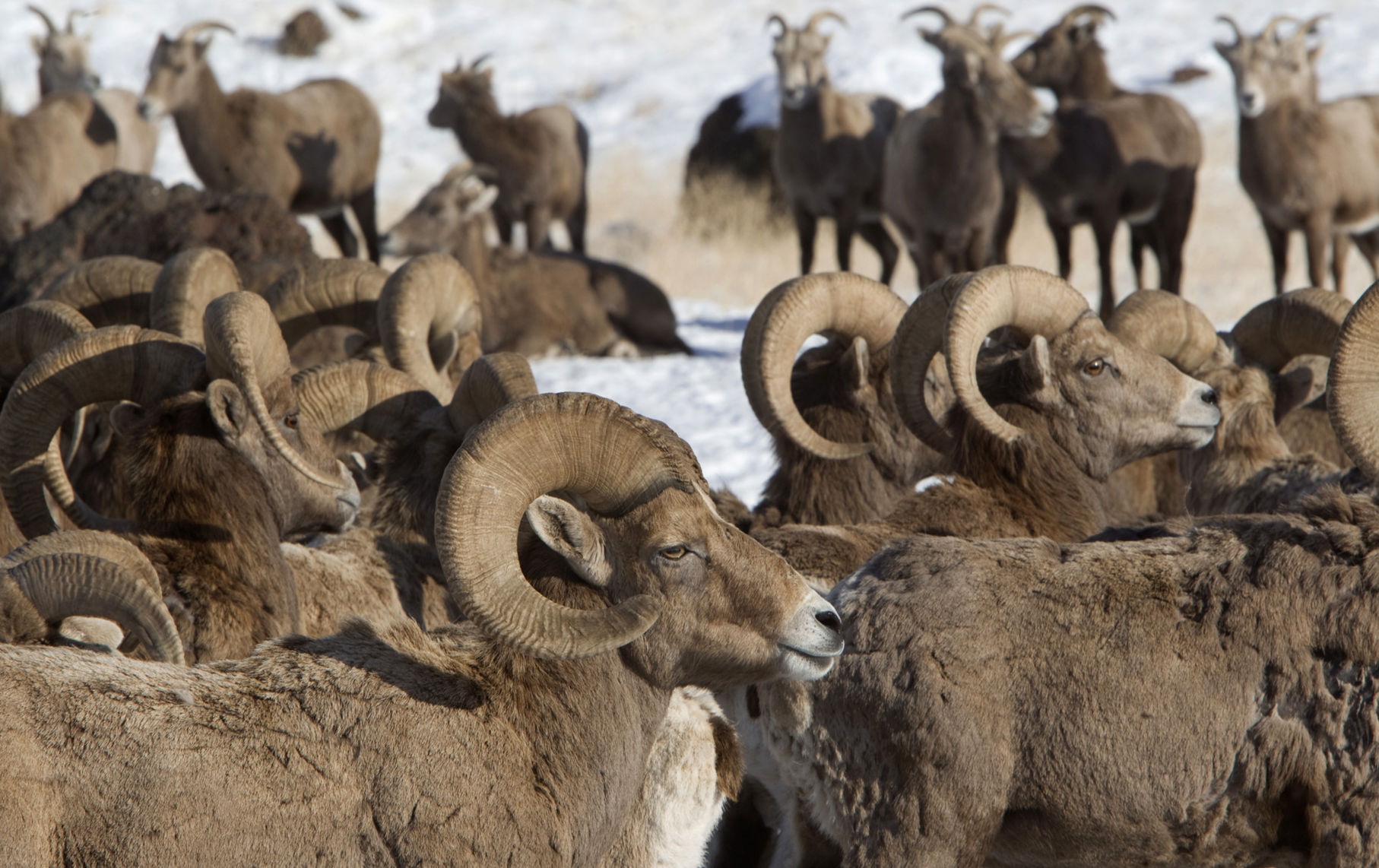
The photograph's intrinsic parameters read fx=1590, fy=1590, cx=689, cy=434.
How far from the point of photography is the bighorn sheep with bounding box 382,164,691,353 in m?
14.7

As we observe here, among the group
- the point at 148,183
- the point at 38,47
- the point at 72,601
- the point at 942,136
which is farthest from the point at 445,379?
the point at 38,47

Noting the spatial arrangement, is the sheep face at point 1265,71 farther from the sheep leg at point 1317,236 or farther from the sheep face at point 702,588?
the sheep face at point 702,588

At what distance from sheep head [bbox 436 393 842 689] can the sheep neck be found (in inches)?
501

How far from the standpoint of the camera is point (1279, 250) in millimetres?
A: 15734

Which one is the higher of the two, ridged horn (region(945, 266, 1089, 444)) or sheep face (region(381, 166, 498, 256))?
ridged horn (region(945, 266, 1089, 444))

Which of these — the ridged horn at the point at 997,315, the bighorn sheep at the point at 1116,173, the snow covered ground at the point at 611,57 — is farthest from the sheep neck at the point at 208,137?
the ridged horn at the point at 997,315

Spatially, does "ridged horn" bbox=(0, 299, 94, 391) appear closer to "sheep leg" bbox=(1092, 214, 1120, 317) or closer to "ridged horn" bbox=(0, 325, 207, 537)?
"ridged horn" bbox=(0, 325, 207, 537)

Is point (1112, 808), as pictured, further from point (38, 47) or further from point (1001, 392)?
point (38, 47)

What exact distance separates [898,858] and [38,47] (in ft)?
65.8

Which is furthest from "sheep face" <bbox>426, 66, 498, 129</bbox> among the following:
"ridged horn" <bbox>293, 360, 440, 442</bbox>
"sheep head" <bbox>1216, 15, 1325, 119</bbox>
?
"ridged horn" <bbox>293, 360, 440, 442</bbox>

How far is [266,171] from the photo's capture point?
613 inches

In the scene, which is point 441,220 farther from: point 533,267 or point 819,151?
point 819,151

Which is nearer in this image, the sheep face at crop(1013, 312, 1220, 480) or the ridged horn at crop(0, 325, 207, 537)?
the ridged horn at crop(0, 325, 207, 537)

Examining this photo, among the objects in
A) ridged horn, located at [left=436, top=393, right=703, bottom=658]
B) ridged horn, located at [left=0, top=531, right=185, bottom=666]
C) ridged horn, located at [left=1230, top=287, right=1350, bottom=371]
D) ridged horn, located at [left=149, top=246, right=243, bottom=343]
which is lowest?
ridged horn, located at [left=1230, top=287, right=1350, bottom=371]
